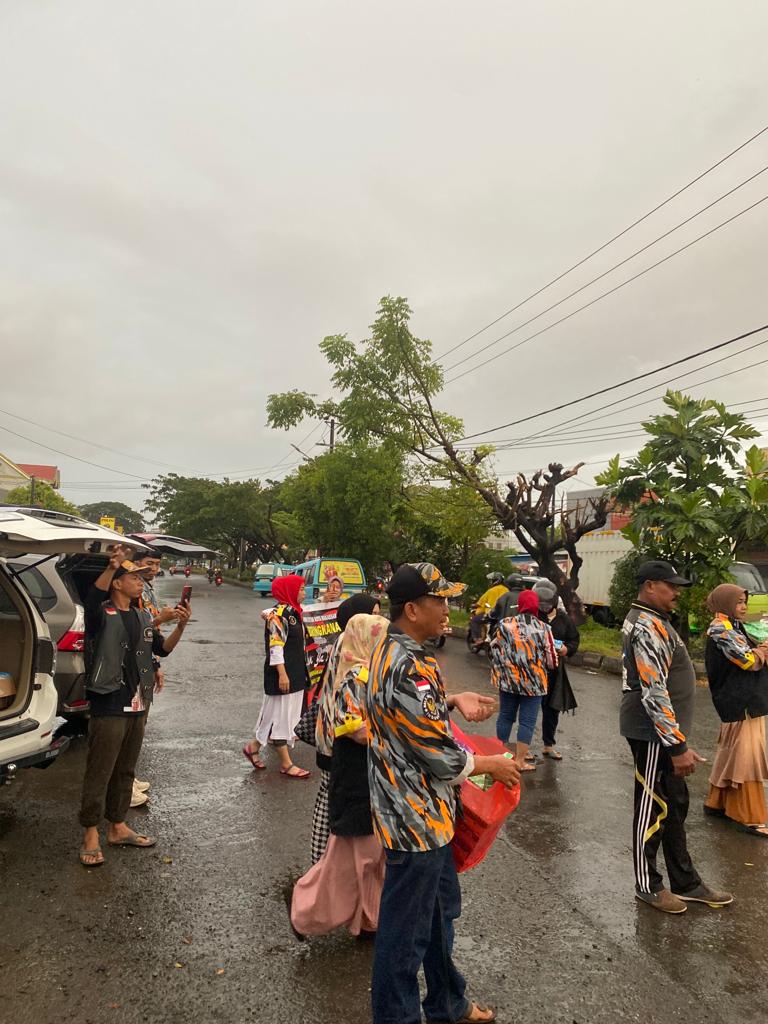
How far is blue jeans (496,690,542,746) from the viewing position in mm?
6086

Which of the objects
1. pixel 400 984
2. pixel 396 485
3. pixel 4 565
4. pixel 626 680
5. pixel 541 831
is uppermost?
pixel 396 485

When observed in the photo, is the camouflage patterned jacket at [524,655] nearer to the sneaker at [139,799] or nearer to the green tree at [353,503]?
the sneaker at [139,799]

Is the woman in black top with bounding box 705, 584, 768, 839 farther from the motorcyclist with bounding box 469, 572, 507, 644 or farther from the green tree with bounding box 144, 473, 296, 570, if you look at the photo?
the green tree with bounding box 144, 473, 296, 570

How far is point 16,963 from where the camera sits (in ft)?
10.2

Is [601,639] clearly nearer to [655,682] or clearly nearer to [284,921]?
[655,682]

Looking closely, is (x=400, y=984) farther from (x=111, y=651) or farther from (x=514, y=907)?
(x=111, y=651)

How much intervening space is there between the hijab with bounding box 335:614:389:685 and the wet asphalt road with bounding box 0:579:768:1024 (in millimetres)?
1287

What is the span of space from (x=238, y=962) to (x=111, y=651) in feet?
5.89

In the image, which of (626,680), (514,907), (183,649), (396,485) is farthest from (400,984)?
(396,485)

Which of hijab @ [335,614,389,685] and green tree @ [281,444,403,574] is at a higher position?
green tree @ [281,444,403,574]

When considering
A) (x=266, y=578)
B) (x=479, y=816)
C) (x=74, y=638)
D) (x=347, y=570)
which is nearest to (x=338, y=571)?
(x=347, y=570)

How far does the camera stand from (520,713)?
6164mm

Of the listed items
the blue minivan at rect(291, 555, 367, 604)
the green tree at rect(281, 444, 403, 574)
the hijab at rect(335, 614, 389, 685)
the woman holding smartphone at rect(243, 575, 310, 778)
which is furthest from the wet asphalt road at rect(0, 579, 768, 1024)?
the green tree at rect(281, 444, 403, 574)

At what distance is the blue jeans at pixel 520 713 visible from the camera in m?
6.09
